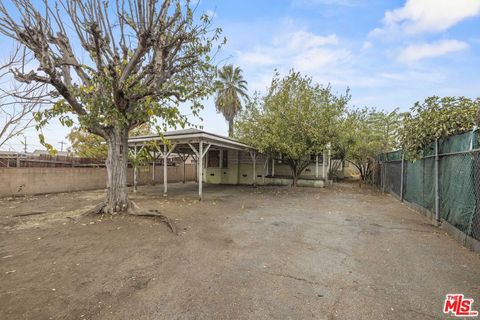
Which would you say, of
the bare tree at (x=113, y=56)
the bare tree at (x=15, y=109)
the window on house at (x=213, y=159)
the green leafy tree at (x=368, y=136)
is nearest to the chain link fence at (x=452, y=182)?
→ the bare tree at (x=113, y=56)

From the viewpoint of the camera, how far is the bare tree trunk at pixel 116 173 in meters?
6.18

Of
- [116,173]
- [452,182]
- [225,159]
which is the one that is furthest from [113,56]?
[225,159]

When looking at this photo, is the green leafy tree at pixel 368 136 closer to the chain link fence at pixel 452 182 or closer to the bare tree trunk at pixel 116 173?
the chain link fence at pixel 452 182

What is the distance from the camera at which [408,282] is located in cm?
295

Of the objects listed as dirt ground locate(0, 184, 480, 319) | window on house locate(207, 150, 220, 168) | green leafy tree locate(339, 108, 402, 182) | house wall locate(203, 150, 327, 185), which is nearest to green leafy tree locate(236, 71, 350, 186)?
green leafy tree locate(339, 108, 402, 182)

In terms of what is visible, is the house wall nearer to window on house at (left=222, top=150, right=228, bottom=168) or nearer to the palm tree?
window on house at (left=222, top=150, right=228, bottom=168)

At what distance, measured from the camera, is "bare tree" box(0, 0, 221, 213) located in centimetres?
476

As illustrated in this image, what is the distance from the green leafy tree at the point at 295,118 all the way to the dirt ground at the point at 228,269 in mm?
5999

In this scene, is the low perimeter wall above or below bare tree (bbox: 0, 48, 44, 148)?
below

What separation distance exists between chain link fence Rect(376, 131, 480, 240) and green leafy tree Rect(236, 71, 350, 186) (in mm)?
4604

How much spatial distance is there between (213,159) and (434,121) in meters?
13.1

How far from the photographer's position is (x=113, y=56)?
227 inches

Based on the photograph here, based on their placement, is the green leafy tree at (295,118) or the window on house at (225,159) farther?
the window on house at (225,159)

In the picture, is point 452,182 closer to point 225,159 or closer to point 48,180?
point 225,159
